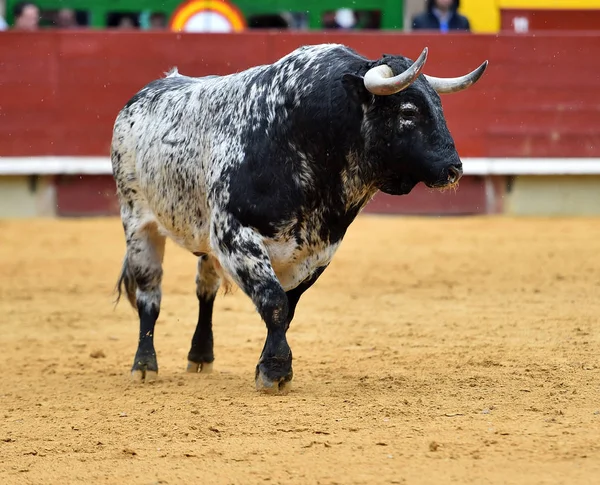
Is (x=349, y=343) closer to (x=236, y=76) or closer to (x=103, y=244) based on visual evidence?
(x=236, y=76)

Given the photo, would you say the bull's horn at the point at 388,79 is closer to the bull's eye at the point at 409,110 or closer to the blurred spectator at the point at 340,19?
the bull's eye at the point at 409,110

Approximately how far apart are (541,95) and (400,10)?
3.01 m

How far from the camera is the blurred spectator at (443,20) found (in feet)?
39.2

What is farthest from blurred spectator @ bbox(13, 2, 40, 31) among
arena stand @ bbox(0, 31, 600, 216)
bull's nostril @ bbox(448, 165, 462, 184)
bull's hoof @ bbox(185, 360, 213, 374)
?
bull's nostril @ bbox(448, 165, 462, 184)

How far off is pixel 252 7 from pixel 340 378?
9.47 meters

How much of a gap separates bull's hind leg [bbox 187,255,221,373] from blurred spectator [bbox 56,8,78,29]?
883 cm

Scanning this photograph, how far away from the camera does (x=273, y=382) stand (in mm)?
4688

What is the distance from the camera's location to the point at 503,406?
14.3ft

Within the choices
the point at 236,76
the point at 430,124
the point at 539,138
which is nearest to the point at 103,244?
the point at 539,138

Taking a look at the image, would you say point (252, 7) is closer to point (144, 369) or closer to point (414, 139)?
point (144, 369)

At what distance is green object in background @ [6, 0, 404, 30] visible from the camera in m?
14.0

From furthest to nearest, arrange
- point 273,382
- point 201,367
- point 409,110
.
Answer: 1. point 201,367
2. point 273,382
3. point 409,110

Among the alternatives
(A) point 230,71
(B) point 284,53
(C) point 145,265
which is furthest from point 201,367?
(B) point 284,53

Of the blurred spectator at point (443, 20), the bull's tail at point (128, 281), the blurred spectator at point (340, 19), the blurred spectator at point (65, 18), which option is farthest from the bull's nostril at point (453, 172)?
the blurred spectator at point (65, 18)
